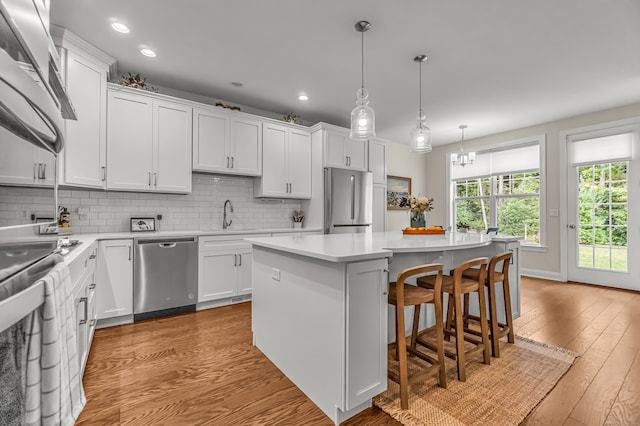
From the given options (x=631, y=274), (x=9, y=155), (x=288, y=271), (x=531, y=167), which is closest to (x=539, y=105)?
(x=531, y=167)

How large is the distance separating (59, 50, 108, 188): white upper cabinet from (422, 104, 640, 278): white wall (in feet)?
→ 16.8

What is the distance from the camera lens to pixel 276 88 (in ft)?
12.6

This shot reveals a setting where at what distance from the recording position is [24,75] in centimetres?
67

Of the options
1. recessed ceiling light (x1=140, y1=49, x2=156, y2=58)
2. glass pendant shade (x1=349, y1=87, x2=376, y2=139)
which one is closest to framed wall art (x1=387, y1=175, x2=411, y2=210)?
glass pendant shade (x1=349, y1=87, x2=376, y2=139)

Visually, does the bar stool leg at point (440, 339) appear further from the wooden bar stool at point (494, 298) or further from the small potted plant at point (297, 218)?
the small potted plant at point (297, 218)

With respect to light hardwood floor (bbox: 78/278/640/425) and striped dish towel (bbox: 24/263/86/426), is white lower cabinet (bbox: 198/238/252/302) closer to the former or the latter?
light hardwood floor (bbox: 78/278/640/425)

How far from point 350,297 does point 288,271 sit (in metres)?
0.61

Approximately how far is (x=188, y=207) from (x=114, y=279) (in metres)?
1.26

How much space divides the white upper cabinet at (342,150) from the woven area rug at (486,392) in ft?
10.4

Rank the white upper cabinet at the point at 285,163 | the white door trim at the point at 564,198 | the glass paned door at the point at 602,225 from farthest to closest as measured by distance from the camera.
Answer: the white door trim at the point at 564,198, the glass paned door at the point at 602,225, the white upper cabinet at the point at 285,163

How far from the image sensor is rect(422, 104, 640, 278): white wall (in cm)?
485

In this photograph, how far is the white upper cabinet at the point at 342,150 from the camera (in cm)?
461

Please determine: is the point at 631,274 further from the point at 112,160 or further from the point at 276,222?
the point at 112,160

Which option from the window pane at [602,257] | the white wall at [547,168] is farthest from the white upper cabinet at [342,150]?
the window pane at [602,257]
